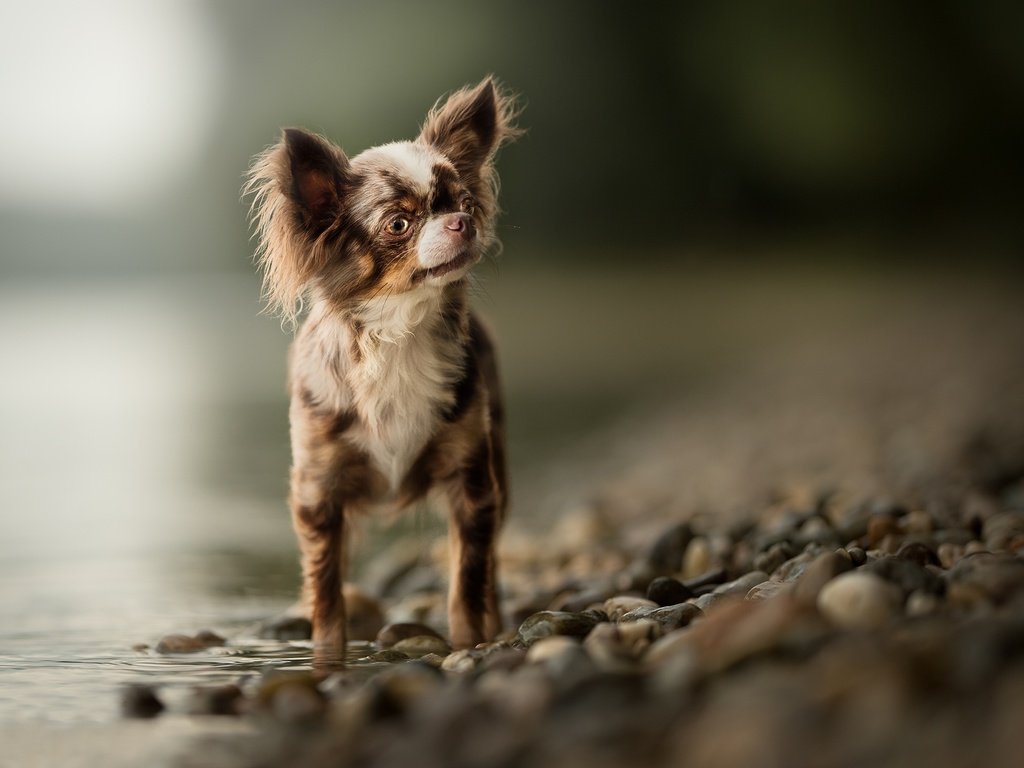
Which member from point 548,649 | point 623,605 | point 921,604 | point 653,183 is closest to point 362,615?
point 623,605

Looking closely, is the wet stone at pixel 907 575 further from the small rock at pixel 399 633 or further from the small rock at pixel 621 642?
the small rock at pixel 399 633

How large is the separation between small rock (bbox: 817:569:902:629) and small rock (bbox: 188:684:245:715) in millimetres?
1359

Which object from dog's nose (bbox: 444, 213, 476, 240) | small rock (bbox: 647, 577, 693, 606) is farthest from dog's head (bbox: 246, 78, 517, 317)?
small rock (bbox: 647, 577, 693, 606)

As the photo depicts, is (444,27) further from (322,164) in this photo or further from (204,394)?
(322,164)

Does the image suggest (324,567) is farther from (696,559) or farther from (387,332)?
(696,559)

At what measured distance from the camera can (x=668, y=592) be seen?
3750 mm

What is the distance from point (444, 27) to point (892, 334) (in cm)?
974

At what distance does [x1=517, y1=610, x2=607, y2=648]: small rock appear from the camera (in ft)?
10.8

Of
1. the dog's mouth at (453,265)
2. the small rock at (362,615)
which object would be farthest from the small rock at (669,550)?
the dog's mouth at (453,265)

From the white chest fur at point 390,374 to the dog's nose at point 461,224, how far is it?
10.1 inches

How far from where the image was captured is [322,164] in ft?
11.9

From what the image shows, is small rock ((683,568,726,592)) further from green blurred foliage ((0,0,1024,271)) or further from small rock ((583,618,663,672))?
green blurred foliage ((0,0,1024,271))

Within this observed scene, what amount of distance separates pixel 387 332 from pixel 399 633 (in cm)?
99

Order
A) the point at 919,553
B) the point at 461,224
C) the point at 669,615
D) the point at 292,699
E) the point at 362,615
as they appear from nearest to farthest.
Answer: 1. the point at 292,699
2. the point at 669,615
3. the point at 919,553
4. the point at 461,224
5. the point at 362,615
